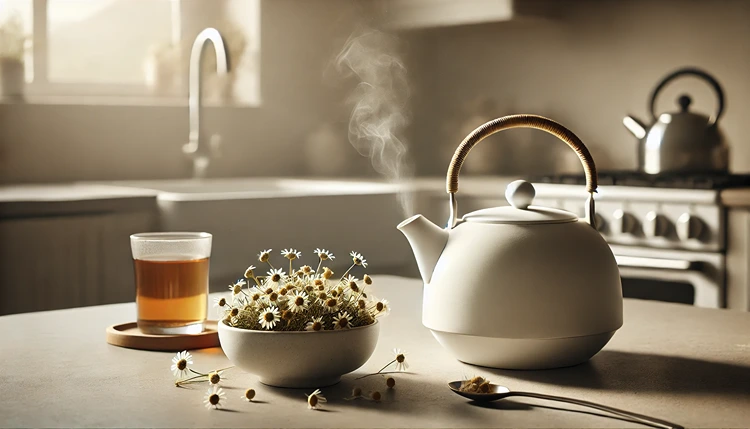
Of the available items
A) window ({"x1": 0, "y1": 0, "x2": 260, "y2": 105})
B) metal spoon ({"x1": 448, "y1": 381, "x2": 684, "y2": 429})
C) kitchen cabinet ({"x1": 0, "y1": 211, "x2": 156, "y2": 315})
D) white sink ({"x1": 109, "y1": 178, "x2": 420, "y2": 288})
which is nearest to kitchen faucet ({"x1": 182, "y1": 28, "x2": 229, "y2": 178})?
white sink ({"x1": 109, "y1": 178, "x2": 420, "y2": 288})

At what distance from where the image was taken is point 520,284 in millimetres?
868

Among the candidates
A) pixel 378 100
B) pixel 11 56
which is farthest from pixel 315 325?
pixel 378 100

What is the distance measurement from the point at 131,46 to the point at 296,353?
2.99 meters

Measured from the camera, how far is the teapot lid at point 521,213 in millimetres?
914

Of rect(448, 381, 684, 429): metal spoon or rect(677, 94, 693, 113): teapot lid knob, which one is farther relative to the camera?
rect(677, 94, 693, 113): teapot lid knob

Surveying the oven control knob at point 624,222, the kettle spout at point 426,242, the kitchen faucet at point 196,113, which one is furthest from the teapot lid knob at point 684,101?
the kettle spout at point 426,242

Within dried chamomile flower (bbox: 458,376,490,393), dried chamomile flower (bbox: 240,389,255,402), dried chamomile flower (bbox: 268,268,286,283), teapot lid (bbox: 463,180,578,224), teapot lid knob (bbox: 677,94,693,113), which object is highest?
teapot lid knob (bbox: 677,94,693,113)

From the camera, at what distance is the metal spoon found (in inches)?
28.0

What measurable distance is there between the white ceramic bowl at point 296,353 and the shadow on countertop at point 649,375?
166 mm

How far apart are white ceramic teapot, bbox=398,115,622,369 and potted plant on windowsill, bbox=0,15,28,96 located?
249 cm

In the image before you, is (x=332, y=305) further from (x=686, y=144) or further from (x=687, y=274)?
(x=686, y=144)

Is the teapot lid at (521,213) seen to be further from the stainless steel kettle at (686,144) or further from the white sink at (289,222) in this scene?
the stainless steel kettle at (686,144)

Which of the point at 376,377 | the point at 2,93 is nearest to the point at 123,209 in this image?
the point at 2,93

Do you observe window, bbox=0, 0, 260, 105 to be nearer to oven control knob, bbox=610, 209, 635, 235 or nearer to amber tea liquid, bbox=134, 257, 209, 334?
oven control knob, bbox=610, 209, 635, 235
